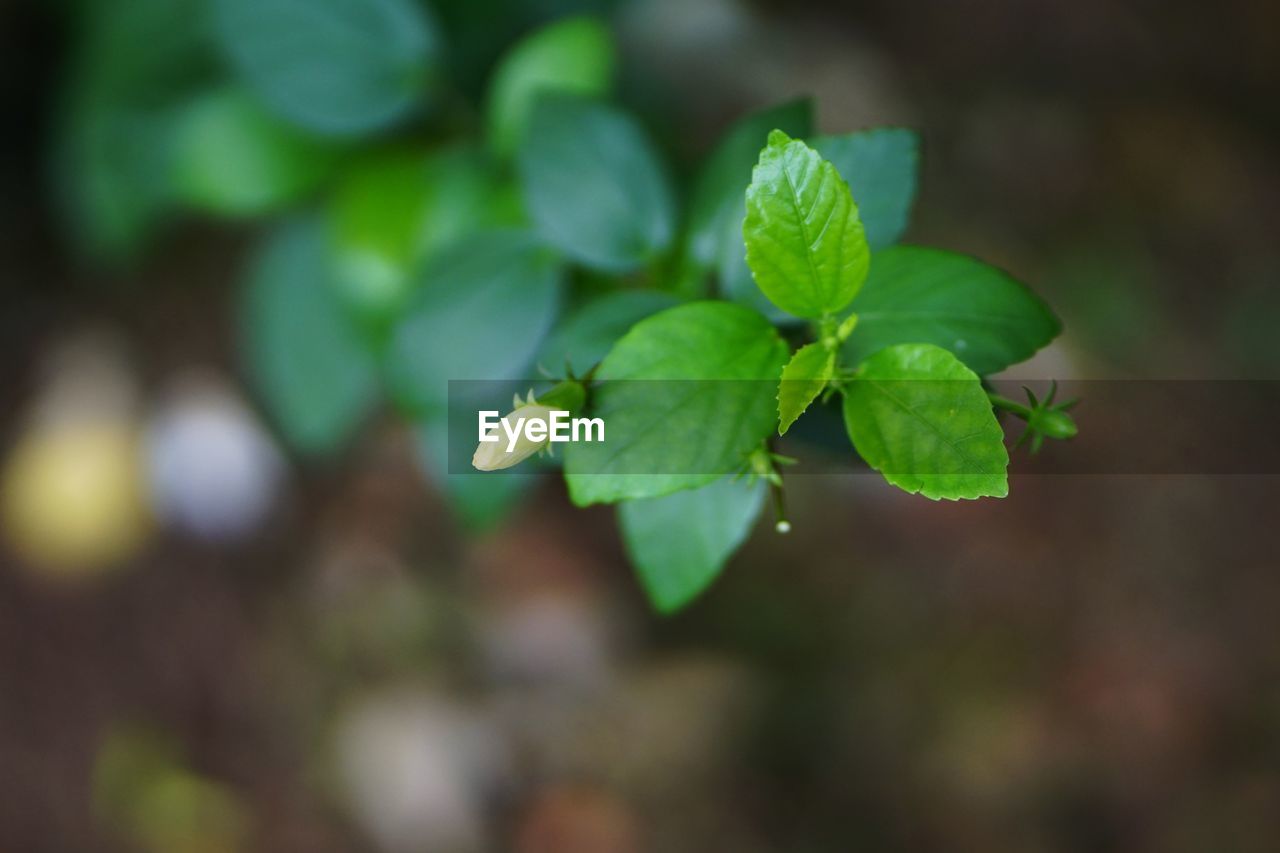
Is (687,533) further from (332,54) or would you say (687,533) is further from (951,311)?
(332,54)

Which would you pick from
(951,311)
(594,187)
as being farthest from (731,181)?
(951,311)

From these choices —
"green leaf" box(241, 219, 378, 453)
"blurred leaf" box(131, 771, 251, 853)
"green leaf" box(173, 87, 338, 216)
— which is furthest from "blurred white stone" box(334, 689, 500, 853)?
"green leaf" box(173, 87, 338, 216)

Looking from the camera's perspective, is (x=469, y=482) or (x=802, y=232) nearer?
(x=802, y=232)

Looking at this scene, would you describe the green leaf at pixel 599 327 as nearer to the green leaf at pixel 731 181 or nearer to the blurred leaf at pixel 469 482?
the green leaf at pixel 731 181

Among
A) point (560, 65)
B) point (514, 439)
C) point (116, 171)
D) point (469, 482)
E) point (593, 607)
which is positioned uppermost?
point (560, 65)

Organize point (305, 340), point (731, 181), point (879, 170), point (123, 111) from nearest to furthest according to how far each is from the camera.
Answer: point (879, 170) < point (731, 181) < point (305, 340) < point (123, 111)

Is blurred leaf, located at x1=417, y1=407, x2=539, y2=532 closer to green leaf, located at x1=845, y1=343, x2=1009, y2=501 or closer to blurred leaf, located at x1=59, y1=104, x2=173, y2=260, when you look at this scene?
green leaf, located at x1=845, y1=343, x2=1009, y2=501

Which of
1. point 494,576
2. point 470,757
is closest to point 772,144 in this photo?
point 494,576
